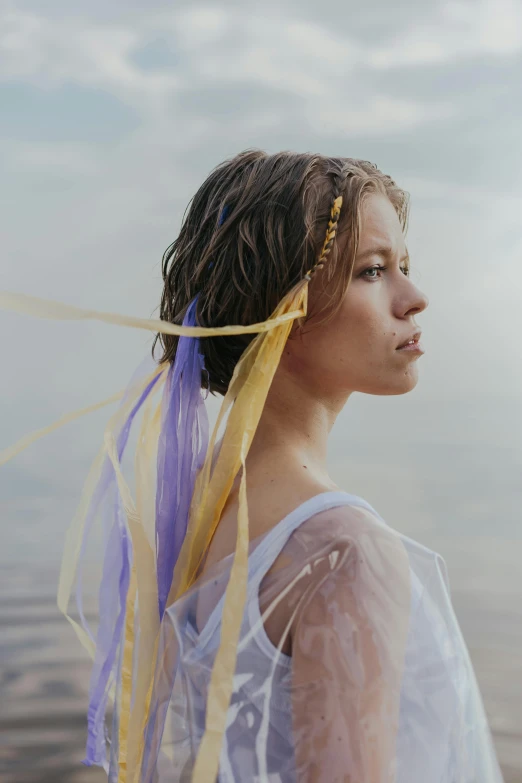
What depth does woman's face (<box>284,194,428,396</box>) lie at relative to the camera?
1.12 m

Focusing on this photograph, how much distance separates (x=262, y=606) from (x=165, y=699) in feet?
0.72

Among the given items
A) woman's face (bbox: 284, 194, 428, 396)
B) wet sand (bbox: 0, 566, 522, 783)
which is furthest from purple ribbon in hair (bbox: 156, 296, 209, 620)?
wet sand (bbox: 0, 566, 522, 783)

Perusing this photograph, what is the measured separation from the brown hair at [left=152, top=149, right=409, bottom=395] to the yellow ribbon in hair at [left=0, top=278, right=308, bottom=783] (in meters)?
0.06

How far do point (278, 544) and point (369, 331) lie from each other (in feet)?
1.09

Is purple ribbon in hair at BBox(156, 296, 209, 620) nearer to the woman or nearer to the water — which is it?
the woman

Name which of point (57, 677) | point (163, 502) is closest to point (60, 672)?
point (57, 677)

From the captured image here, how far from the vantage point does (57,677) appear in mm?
3391

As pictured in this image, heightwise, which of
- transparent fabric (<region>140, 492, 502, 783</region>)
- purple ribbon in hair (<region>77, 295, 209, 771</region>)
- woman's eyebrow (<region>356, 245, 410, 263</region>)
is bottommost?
transparent fabric (<region>140, 492, 502, 783</region>)

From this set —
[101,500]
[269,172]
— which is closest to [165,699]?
[101,500]

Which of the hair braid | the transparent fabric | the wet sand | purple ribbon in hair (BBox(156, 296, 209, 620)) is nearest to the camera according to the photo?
the transparent fabric

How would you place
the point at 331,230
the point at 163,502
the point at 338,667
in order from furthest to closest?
1. the point at 163,502
2. the point at 331,230
3. the point at 338,667

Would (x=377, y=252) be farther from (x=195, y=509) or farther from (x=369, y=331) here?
(x=195, y=509)

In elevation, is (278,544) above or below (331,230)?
below

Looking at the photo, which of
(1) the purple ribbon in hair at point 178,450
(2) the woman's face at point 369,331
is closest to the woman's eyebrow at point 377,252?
(2) the woman's face at point 369,331
